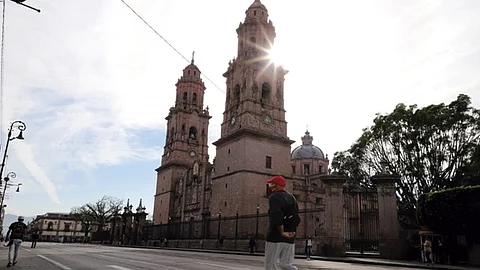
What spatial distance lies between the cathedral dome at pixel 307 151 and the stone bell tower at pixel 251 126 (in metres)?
23.9

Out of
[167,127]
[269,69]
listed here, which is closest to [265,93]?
[269,69]

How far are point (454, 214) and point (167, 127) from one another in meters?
46.4

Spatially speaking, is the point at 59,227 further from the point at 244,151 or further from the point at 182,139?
the point at 244,151

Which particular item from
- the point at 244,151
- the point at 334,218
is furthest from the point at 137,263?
the point at 244,151

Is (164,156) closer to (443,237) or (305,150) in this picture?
(305,150)

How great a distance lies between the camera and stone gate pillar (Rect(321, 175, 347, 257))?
908 inches

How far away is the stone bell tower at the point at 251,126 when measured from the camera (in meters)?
38.1

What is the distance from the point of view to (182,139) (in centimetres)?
5581

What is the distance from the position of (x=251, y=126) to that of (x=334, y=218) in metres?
17.2

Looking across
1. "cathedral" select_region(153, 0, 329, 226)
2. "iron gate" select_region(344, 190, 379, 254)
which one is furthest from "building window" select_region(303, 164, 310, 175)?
"iron gate" select_region(344, 190, 379, 254)

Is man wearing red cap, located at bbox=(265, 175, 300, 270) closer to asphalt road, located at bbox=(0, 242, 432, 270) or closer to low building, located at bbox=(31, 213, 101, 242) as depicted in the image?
asphalt road, located at bbox=(0, 242, 432, 270)

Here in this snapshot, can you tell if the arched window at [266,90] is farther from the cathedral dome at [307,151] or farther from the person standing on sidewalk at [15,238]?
the person standing on sidewalk at [15,238]

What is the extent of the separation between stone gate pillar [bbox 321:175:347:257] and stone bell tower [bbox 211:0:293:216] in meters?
14.2

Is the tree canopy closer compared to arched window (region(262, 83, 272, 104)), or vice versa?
the tree canopy
